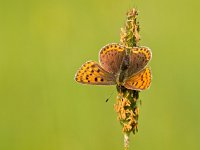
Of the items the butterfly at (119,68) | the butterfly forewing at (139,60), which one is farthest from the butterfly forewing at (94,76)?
the butterfly forewing at (139,60)

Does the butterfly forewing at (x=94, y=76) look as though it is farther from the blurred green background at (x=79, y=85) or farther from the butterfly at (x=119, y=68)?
the blurred green background at (x=79, y=85)

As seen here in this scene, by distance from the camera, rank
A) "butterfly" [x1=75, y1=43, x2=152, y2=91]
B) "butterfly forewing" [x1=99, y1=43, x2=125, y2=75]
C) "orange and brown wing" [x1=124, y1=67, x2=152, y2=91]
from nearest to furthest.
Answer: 1. "orange and brown wing" [x1=124, y1=67, x2=152, y2=91]
2. "butterfly" [x1=75, y1=43, x2=152, y2=91]
3. "butterfly forewing" [x1=99, y1=43, x2=125, y2=75]

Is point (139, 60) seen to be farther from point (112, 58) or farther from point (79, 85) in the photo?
point (79, 85)

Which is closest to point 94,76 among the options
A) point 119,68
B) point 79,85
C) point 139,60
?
point 119,68

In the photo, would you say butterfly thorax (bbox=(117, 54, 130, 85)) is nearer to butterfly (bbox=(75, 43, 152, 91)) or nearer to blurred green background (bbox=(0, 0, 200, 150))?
butterfly (bbox=(75, 43, 152, 91))

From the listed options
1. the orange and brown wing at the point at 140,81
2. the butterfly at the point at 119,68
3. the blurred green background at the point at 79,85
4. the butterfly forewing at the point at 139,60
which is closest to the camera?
the orange and brown wing at the point at 140,81

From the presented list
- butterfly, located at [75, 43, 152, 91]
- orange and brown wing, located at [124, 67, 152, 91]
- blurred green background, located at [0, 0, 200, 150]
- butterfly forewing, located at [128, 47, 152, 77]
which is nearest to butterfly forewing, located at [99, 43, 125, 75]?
butterfly, located at [75, 43, 152, 91]
